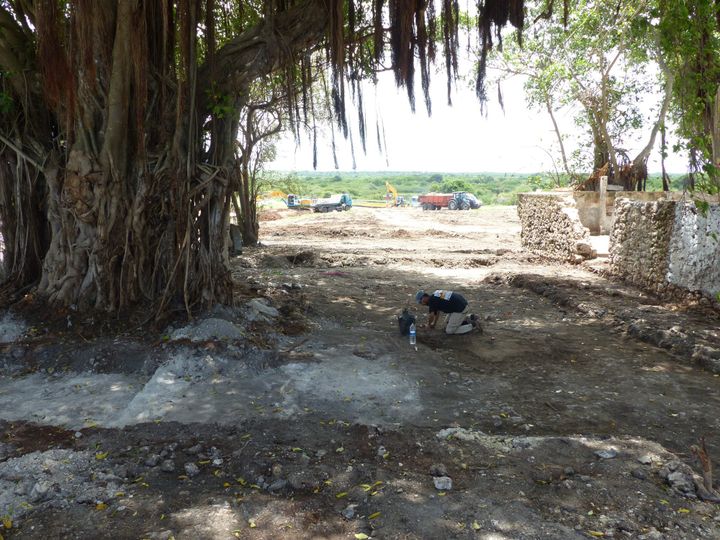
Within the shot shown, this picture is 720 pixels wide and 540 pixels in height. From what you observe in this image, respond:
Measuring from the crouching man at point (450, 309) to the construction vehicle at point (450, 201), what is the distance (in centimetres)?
2989

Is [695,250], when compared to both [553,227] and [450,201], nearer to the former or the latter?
[553,227]

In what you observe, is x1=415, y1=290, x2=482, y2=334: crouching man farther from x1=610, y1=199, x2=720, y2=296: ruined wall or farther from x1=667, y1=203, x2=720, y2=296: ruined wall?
x1=667, y1=203, x2=720, y2=296: ruined wall

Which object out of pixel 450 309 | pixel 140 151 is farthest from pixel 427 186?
pixel 140 151

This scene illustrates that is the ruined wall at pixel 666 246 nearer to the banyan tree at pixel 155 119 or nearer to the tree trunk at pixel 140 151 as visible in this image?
the banyan tree at pixel 155 119

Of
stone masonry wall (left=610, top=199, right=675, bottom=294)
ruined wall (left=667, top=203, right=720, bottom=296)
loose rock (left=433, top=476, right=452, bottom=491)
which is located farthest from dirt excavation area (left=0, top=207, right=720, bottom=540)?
stone masonry wall (left=610, top=199, right=675, bottom=294)

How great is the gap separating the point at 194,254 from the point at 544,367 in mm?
4129

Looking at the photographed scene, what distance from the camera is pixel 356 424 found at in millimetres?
4586

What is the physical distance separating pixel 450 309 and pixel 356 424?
2.93m

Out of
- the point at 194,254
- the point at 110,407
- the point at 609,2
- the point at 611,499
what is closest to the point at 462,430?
the point at 611,499

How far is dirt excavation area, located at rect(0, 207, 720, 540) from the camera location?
3244 mm

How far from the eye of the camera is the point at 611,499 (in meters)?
3.38

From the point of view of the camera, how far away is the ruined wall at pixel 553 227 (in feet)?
44.5

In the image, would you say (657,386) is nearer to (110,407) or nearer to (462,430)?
(462,430)

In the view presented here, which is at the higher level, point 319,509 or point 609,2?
point 609,2
